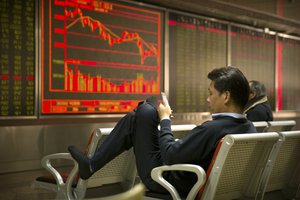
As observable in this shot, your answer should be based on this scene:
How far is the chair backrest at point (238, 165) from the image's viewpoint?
2027 millimetres

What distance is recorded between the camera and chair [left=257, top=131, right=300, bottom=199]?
2.47m

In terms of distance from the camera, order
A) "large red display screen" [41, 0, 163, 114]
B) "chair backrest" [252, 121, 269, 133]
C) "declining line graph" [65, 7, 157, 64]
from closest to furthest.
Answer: "chair backrest" [252, 121, 269, 133], "large red display screen" [41, 0, 163, 114], "declining line graph" [65, 7, 157, 64]

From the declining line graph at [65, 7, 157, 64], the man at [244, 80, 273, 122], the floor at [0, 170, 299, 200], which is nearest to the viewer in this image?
the floor at [0, 170, 299, 200]

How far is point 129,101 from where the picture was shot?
555cm

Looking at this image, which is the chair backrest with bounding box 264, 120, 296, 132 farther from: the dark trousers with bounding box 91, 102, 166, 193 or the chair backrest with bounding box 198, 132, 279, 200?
the dark trousers with bounding box 91, 102, 166, 193

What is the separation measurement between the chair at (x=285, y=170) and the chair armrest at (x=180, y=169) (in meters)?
0.61

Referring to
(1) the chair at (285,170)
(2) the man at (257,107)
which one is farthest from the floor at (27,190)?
(2) the man at (257,107)

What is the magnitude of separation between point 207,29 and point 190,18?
434 millimetres

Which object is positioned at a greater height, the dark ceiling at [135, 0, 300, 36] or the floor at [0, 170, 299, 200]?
the dark ceiling at [135, 0, 300, 36]

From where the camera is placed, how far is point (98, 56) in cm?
516

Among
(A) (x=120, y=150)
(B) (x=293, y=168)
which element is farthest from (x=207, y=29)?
(A) (x=120, y=150)

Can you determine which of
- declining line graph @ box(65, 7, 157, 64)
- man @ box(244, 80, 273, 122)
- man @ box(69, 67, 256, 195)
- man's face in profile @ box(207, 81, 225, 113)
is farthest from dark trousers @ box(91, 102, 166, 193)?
declining line graph @ box(65, 7, 157, 64)

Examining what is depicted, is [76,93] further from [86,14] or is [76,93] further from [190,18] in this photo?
[190,18]

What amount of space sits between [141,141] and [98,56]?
114 inches
